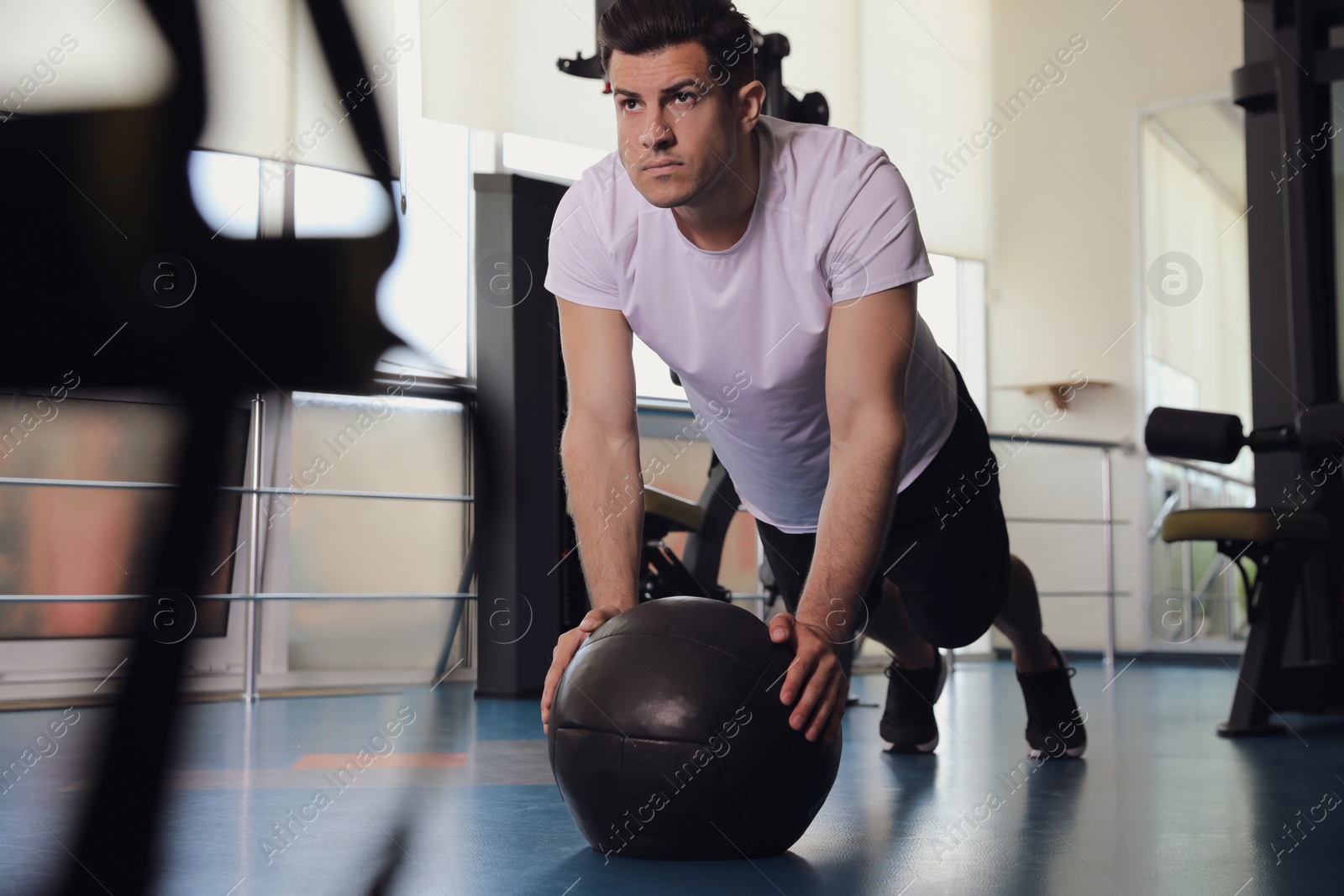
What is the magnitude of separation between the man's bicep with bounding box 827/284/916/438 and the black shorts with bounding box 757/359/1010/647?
1.44ft

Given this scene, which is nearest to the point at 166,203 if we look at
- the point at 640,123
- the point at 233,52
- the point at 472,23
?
the point at 233,52

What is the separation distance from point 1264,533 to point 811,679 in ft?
6.41

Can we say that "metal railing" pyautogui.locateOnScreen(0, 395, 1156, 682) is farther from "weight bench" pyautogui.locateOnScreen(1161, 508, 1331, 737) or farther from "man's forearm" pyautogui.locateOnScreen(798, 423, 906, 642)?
"weight bench" pyautogui.locateOnScreen(1161, 508, 1331, 737)

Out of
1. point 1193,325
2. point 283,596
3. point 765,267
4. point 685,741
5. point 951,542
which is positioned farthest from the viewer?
point 1193,325

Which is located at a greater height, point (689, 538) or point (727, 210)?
point (727, 210)

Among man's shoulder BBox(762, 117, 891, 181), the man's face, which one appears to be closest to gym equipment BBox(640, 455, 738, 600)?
man's shoulder BBox(762, 117, 891, 181)

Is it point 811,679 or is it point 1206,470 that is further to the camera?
point 1206,470

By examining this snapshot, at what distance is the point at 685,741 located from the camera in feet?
3.79

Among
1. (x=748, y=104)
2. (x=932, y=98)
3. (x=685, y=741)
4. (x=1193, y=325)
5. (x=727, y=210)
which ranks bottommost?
(x=685, y=741)

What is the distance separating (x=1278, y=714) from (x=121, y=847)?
Result: 129 inches

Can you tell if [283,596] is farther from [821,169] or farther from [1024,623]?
[821,169]

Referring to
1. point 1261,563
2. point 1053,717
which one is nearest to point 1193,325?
point 1261,563

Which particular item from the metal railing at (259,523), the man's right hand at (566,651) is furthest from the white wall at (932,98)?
the man's right hand at (566,651)

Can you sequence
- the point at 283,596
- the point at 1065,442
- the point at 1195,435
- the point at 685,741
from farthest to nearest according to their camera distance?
the point at 1065,442
the point at 283,596
the point at 1195,435
the point at 685,741
